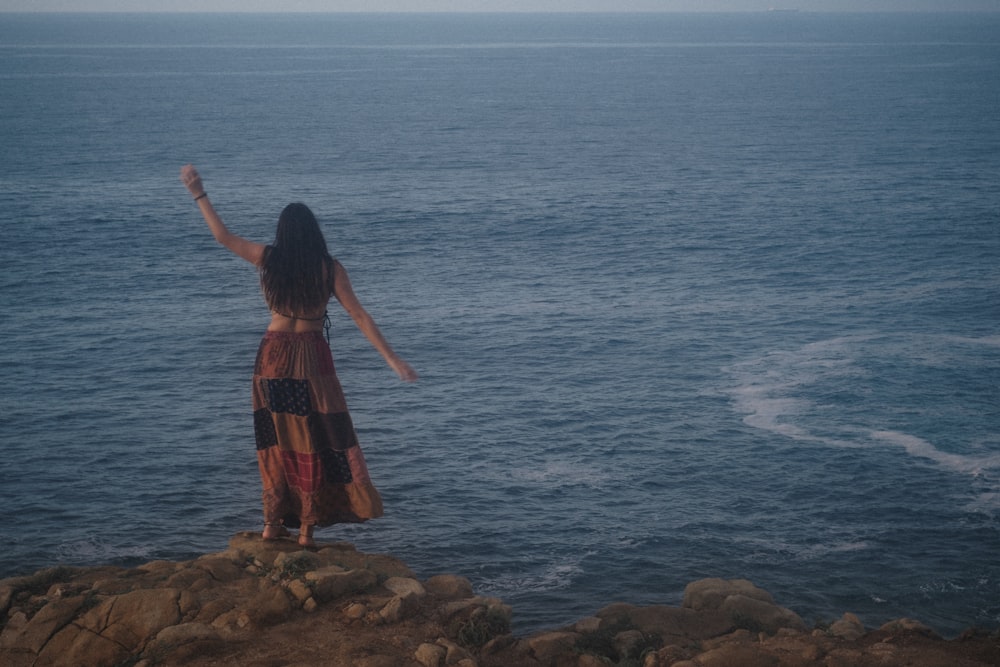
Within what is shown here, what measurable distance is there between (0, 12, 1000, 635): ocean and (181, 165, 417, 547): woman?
764cm

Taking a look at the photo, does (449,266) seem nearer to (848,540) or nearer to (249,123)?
(848,540)

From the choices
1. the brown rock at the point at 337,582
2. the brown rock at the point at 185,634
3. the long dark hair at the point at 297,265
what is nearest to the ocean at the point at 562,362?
the brown rock at the point at 337,582

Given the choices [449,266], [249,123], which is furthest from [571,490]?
[249,123]

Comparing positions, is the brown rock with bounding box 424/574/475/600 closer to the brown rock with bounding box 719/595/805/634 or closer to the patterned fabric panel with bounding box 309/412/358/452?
the patterned fabric panel with bounding box 309/412/358/452

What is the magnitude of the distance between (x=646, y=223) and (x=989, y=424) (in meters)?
37.8

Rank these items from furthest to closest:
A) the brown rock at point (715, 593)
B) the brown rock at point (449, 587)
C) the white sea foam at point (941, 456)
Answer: the white sea foam at point (941, 456)
the brown rock at point (715, 593)
the brown rock at point (449, 587)

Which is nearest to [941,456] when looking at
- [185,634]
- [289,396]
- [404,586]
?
[404,586]

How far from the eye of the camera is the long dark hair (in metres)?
10.8

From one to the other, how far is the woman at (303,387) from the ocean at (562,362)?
7639 mm

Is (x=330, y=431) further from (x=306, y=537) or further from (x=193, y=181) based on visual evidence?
(x=193, y=181)

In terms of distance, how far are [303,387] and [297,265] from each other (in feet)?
4.55

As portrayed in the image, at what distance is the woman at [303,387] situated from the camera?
1084 cm

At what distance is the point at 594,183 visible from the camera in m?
90.6

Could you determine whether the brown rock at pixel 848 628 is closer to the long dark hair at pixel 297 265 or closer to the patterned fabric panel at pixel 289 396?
the patterned fabric panel at pixel 289 396
